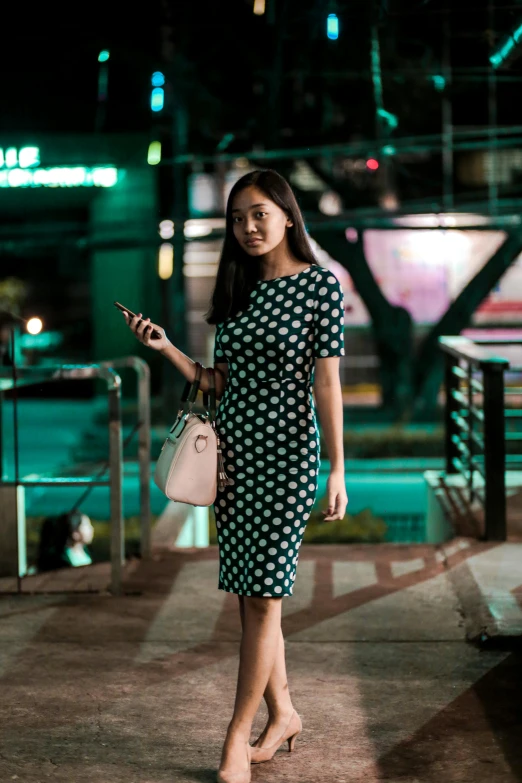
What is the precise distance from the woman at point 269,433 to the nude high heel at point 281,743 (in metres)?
0.15

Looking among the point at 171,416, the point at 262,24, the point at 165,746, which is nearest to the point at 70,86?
the point at 262,24

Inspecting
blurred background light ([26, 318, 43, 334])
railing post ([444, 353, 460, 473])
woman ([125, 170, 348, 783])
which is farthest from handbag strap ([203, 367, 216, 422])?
railing post ([444, 353, 460, 473])

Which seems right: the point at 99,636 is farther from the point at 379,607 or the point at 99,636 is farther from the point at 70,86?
the point at 70,86

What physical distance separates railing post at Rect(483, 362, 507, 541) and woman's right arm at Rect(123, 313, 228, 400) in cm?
319

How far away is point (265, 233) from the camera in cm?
333

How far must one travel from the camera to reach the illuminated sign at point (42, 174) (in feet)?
68.1

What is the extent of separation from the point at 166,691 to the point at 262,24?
48.9ft

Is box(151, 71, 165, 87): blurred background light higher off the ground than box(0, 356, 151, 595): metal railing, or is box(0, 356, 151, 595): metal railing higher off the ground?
box(151, 71, 165, 87): blurred background light

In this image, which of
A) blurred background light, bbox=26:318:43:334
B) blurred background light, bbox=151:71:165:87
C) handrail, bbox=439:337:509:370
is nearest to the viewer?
blurred background light, bbox=26:318:43:334

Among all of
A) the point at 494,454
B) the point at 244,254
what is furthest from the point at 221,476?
the point at 494,454

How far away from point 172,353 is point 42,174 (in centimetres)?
1888

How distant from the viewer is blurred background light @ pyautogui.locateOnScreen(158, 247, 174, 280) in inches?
853

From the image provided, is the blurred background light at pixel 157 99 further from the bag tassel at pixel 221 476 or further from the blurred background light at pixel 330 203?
the bag tassel at pixel 221 476

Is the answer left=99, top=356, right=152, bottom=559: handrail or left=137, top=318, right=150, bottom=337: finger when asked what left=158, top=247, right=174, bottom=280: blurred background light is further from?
left=137, top=318, right=150, bottom=337: finger
